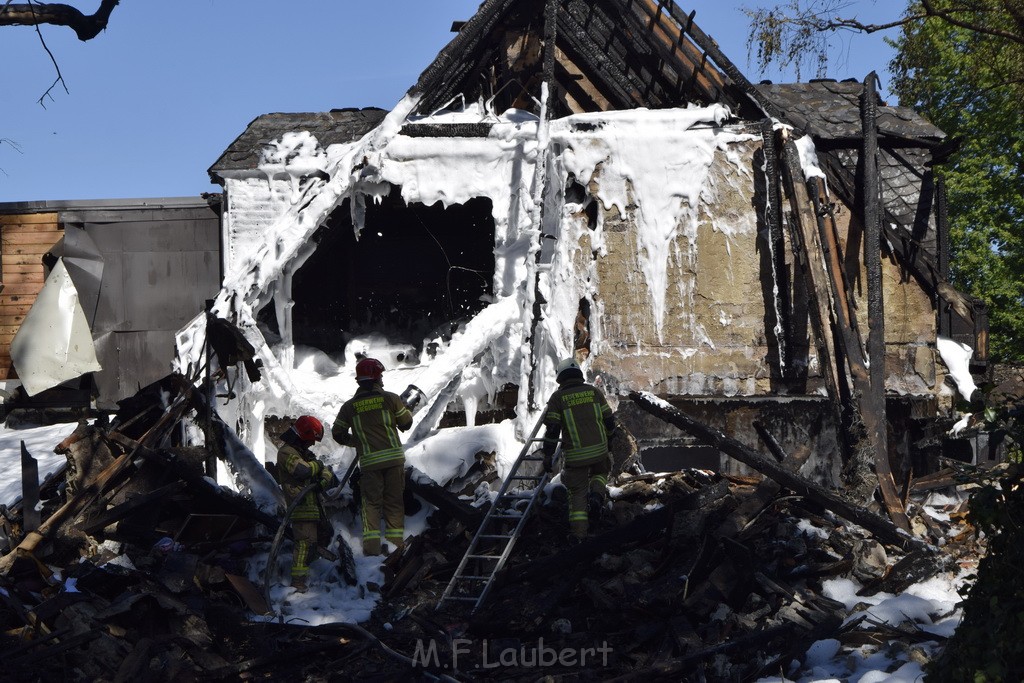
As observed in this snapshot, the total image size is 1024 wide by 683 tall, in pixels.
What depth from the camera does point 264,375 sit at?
10.3 m

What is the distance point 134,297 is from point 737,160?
25.2 ft

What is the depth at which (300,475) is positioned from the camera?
25.3ft

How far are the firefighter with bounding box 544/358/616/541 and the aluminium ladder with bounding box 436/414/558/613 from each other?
0.26m

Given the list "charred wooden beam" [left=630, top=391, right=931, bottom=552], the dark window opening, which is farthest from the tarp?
"charred wooden beam" [left=630, top=391, right=931, bottom=552]

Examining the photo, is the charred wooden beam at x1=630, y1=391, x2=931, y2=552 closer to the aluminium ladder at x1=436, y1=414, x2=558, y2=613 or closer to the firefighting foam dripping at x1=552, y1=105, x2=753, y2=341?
the aluminium ladder at x1=436, y1=414, x2=558, y2=613

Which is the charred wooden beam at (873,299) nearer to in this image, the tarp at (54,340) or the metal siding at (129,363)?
the metal siding at (129,363)

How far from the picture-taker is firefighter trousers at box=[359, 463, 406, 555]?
8.13 metres

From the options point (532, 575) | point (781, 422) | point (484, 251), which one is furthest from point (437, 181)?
point (532, 575)

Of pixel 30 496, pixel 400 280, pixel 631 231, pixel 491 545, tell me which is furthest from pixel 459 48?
pixel 30 496

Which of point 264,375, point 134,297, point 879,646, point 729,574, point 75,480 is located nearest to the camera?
point 879,646

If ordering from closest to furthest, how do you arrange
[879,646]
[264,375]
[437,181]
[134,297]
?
[879,646] < [264,375] < [437,181] < [134,297]

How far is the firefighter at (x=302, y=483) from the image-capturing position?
7.75m

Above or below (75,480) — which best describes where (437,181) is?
above

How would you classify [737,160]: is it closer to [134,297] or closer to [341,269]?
[341,269]
